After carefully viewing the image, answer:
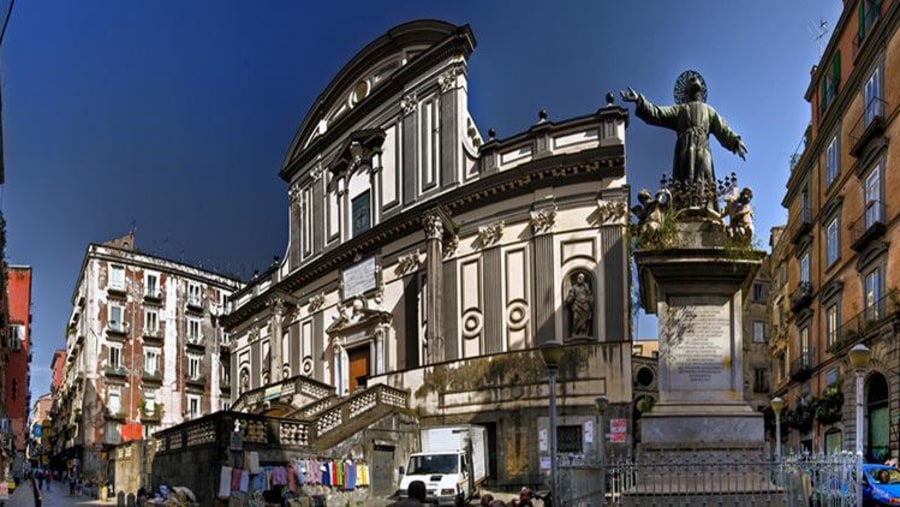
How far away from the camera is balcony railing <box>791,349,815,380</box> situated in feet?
144

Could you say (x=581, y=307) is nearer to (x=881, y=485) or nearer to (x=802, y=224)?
(x=881, y=485)

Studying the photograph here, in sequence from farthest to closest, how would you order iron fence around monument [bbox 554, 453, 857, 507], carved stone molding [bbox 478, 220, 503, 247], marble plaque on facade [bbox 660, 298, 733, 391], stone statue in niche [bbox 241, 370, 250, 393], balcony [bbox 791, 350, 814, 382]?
stone statue in niche [bbox 241, 370, 250, 393] < balcony [bbox 791, 350, 814, 382] < carved stone molding [bbox 478, 220, 503, 247] < marble plaque on facade [bbox 660, 298, 733, 391] < iron fence around monument [bbox 554, 453, 857, 507]

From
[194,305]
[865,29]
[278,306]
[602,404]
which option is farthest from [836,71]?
[194,305]

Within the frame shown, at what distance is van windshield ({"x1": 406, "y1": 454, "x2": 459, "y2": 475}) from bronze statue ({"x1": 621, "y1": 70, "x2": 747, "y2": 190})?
40.2 ft

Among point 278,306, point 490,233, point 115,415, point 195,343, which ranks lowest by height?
point 115,415

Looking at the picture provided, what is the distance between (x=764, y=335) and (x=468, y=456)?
4954 centimetres

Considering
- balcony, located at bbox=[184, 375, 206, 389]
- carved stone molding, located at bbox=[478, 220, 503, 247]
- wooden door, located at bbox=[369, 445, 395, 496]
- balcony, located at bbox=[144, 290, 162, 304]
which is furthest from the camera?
balcony, located at bbox=[184, 375, 206, 389]

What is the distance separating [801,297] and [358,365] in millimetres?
23825

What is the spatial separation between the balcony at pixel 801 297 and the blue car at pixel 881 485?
26127mm

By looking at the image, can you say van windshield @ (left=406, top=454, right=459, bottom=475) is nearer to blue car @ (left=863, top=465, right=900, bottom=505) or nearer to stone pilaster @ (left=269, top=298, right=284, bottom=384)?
blue car @ (left=863, top=465, right=900, bottom=505)

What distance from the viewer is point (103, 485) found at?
44500 millimetres

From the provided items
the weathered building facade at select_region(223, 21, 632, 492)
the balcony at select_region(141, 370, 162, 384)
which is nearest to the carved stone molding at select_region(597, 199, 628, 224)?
the weathered building facade at select_region(223, 21, 632, 492)

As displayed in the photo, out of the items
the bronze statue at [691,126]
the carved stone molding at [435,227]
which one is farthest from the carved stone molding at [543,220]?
the bronze statue at [691,126]

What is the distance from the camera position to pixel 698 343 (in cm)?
1375
